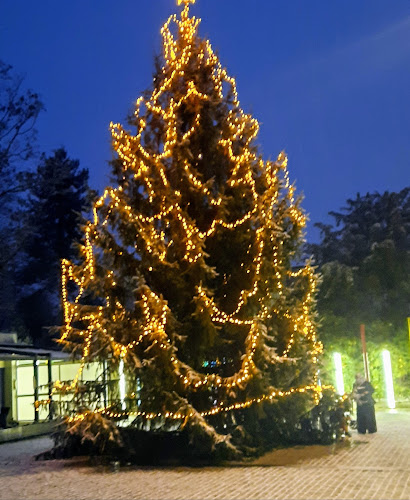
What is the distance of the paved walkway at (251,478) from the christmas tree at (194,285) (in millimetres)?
985

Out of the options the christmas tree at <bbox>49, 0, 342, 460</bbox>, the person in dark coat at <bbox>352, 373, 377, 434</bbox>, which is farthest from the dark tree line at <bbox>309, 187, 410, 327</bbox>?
the christmas tree at <bbox>49, 0, 342, 460</bbox>

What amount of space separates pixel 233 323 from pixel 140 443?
10.1 feet

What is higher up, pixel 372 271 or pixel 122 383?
pixel 372 271

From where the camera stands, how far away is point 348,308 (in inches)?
1391

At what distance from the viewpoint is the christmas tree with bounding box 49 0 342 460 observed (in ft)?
50.3

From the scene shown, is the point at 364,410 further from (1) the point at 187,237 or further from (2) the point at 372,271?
(2) the point at 372,271

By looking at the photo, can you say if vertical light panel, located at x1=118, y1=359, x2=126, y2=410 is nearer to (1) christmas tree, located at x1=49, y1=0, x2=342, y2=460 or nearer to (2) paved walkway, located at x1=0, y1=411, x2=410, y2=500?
(1) christmas tree, located at x1=49, y1=0, x2=342, y2=460

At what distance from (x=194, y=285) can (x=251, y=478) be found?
4282 mm

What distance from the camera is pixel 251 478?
43.2ft

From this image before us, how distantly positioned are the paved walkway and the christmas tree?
3.23 feet

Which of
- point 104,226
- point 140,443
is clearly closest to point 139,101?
point 104,226

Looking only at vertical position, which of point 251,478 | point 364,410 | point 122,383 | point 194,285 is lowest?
point 251,478

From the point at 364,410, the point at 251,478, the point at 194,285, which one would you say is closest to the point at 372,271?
the point at 364,410

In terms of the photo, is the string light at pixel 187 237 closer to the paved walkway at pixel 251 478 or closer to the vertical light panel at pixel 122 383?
the vertical light panel at pixel 122 383
